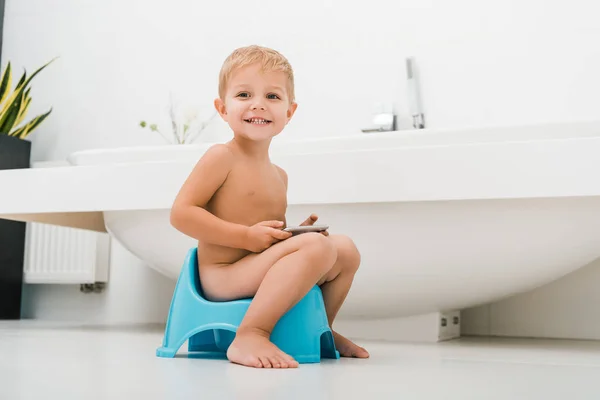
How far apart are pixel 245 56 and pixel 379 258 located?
26.6 inches

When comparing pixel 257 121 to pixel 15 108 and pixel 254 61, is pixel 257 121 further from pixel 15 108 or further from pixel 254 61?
pixel 15 108

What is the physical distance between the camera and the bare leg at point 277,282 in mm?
1125

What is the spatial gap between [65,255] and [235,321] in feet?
5.38

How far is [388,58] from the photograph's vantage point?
8.05ft

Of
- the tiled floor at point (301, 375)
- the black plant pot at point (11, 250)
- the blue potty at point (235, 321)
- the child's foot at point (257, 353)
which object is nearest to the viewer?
the tiled floor at point (301, 375)

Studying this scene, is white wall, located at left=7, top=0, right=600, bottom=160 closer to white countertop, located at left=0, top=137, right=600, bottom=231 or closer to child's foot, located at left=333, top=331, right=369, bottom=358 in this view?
white countertop, located at left=0, top=137, right=600, bottom=231

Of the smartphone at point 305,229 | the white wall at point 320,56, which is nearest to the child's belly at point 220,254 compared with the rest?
the smartphone at point 305,229

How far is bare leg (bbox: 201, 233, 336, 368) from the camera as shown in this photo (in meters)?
1.12

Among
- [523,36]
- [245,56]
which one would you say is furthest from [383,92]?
[245,56]

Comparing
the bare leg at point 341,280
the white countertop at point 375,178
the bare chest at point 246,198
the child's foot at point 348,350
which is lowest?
the child's foot at point 348,350

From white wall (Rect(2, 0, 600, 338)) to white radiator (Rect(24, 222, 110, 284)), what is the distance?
78 millimetres

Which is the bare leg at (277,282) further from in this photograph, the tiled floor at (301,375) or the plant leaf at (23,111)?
the plant leaf at (23,111)

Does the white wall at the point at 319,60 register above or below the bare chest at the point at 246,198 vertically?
above

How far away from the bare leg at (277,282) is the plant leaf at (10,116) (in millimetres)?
1783
